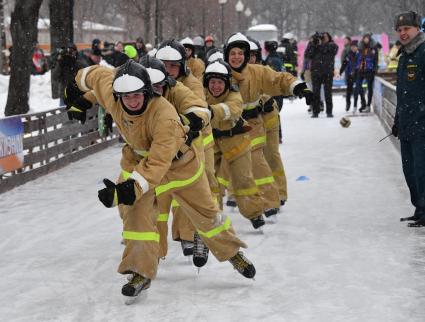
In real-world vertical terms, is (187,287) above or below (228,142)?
below

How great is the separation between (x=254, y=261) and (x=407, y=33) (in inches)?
99.9

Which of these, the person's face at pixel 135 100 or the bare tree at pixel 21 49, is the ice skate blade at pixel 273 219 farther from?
the bare tree at pixel 21 49

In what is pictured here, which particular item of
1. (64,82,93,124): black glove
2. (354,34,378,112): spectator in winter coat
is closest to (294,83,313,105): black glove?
(64,82,93,124): black glove

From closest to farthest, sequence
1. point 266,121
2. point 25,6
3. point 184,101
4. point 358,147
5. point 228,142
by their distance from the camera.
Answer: point 184,101 < point 228,142 < point 266,121 < point 358,147 < point 25,6

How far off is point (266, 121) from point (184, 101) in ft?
9.83

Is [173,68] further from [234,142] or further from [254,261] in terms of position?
[254,261]

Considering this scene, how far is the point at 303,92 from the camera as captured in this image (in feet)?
26.1

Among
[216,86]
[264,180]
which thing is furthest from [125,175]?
[264,180]

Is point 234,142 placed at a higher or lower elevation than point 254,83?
lower

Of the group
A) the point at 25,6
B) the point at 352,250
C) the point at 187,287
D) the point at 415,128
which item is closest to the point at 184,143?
the point at 187,287

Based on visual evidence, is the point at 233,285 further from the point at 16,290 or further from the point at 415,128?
the point at 415,128

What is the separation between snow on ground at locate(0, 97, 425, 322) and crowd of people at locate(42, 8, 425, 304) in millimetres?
247

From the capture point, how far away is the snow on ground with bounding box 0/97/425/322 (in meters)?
5.85

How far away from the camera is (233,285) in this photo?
6.47 meters
